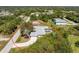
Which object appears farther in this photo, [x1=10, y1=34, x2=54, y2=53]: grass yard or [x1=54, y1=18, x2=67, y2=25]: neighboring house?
[x1=54, y1=18, x2=67, y2=25]: neighboring house

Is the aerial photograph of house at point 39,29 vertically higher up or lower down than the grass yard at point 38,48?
higher up

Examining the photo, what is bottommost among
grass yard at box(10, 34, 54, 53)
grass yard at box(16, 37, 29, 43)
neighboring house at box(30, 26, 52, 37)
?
grass yard at box(10, 34, 54, 53)

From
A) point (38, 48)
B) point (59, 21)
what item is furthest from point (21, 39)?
point (59, 21)

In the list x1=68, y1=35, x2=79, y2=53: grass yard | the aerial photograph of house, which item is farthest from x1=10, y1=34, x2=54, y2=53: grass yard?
x1=68, y1=35, x2=79, y2=53: grass yard

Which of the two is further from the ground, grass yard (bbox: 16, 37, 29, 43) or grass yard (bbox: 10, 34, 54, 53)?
grass yard (bbox: 16, 37, 29, 43)

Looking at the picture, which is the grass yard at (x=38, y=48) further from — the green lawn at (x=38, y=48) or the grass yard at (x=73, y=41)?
the grass yard at (x=73, y=41)

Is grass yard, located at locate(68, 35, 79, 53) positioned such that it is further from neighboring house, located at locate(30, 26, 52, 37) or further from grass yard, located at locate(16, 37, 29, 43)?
grass yard, located at locate(16, 37, 29, 43)

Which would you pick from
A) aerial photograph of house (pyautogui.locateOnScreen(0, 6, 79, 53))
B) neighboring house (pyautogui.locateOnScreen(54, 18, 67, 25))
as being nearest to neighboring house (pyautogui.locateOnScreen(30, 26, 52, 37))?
aerial photograph of house (pyautogui.locateOnScreen(0, 6, 79, 53))

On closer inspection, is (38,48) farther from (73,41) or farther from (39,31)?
(73,41)

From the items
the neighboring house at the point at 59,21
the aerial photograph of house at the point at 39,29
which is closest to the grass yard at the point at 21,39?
the aerial photograph of house at the point at 39,29

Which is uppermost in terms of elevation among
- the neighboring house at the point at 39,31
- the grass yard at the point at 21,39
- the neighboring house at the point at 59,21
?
the neighboring house at the point at 59,21
